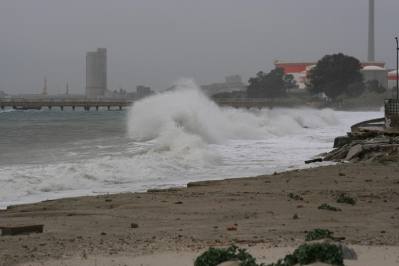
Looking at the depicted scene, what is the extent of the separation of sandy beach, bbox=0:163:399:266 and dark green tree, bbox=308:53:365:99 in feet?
393

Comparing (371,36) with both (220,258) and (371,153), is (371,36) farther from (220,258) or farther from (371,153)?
(220,258)

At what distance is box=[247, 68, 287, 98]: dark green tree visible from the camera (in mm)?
159125

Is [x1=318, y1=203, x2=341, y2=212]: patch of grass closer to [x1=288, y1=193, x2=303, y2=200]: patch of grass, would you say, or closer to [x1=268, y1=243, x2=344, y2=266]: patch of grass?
[x1=288, y1=193, x2=303, y2=200]: patch of grass

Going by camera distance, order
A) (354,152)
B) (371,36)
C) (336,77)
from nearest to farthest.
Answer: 1. (354,152)
2. (336,77)
3. (371,36)

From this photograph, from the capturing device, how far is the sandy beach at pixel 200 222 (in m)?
7.80

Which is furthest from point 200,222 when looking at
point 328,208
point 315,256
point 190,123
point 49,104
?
point 49,104

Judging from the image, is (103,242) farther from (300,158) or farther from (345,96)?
(345,96)

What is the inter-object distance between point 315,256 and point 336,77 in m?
130

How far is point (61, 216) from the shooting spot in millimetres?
10969

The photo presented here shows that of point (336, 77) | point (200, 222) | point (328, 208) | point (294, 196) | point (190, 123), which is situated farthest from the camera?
point (336, 77)

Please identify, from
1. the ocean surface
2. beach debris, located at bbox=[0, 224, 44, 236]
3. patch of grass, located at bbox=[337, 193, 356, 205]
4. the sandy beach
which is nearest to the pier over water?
the ocean surface

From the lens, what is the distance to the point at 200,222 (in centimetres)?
1030

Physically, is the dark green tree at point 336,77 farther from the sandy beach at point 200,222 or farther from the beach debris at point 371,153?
the sandy beach at point 200,222

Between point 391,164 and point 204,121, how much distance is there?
66.9 ft
